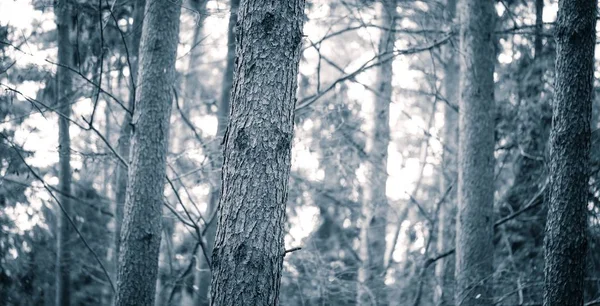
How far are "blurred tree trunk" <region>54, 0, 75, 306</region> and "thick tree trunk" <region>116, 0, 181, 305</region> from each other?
7.79 feet

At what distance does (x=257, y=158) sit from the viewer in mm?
3830

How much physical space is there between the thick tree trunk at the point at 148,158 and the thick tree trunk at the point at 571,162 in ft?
13.0

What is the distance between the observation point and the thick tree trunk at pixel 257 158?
3.74 meters

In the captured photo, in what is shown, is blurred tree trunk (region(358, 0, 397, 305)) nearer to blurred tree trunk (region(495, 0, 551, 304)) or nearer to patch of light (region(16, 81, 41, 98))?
blurred tree trunk (region(495, 0, 551, 304))

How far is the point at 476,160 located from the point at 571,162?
236 centimetres

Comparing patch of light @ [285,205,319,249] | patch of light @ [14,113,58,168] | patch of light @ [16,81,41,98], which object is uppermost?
patch of light @ [16,81,41,98]

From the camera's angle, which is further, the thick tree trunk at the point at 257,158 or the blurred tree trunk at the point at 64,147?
the blurred tree trunk at the point at 64,147

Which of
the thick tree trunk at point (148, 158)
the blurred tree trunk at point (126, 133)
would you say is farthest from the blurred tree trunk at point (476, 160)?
the blurred tree trunk at point (126, 133)

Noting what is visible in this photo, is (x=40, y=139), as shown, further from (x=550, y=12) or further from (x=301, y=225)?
(x=550, y=12)

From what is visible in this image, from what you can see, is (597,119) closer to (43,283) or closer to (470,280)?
(470,280)

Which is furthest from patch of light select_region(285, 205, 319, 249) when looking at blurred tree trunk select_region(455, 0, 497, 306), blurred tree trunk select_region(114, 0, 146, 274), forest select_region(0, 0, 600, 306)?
blurred tree trunk select_region(455, 0, 497, 306)

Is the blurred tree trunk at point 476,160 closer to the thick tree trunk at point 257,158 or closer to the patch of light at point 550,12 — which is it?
the patch of light at point 550,12

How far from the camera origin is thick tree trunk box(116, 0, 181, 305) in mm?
5672

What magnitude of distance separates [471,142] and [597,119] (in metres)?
2.52
